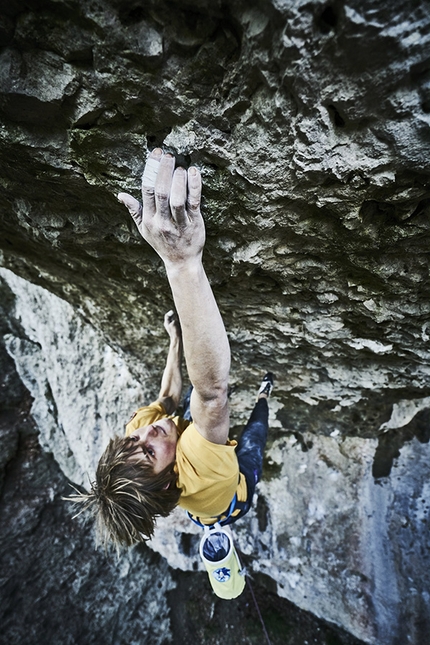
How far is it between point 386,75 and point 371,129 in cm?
14

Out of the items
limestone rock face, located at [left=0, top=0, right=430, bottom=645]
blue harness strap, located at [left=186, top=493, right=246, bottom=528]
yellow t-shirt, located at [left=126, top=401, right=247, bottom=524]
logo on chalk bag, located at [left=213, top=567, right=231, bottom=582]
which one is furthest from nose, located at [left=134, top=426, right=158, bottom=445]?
logo on chalk bag, located at [left=213, top=567, right=231, bottom=582]

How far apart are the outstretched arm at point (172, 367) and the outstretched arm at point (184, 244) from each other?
101 cm

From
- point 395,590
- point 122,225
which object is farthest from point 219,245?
point 395,590

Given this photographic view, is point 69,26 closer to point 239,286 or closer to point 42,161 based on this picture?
point 42,161

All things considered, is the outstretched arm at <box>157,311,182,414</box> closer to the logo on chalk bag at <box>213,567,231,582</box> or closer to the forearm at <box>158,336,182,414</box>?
the forearm at <box>158,336,182,414</box>

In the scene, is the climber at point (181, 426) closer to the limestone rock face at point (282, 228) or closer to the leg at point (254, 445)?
the leg at point (254, 445)

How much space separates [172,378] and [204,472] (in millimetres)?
816

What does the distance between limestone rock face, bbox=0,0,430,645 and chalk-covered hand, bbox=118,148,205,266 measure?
126 millimetres

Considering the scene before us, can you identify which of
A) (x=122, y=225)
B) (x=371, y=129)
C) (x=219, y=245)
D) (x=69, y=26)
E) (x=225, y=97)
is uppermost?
(x=69, y=26)

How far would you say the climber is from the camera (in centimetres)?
100

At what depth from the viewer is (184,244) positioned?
101 centimetres

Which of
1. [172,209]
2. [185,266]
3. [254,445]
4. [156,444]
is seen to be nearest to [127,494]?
[156,444]

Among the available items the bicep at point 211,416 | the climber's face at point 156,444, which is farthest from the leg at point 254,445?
the bicep at point 211,416

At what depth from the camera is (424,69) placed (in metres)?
0.81
